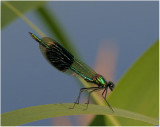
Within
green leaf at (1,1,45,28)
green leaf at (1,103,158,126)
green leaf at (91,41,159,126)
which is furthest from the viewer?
green leaf at (1,1,45,28)

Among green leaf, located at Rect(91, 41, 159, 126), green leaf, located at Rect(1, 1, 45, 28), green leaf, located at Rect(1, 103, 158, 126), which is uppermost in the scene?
green leaf, located at Rect(1, 1, 45, 28)

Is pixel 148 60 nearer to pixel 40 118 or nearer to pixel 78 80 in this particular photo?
pixel 78 80

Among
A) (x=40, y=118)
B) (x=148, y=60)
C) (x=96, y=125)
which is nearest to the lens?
(x=40, y=118)

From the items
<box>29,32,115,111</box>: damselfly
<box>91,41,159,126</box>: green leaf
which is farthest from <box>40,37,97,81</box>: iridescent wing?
<box>91,41,159,126</box>: green leaf

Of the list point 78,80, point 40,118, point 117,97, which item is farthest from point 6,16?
point 40,118

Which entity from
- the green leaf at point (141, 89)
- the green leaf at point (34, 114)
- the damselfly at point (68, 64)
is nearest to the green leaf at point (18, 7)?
the damselfly at point (68, 64)

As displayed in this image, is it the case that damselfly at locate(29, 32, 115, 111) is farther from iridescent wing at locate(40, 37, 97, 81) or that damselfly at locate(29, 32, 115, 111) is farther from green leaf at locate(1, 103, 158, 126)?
green leaf at locate(1, 103, 158, 126)
